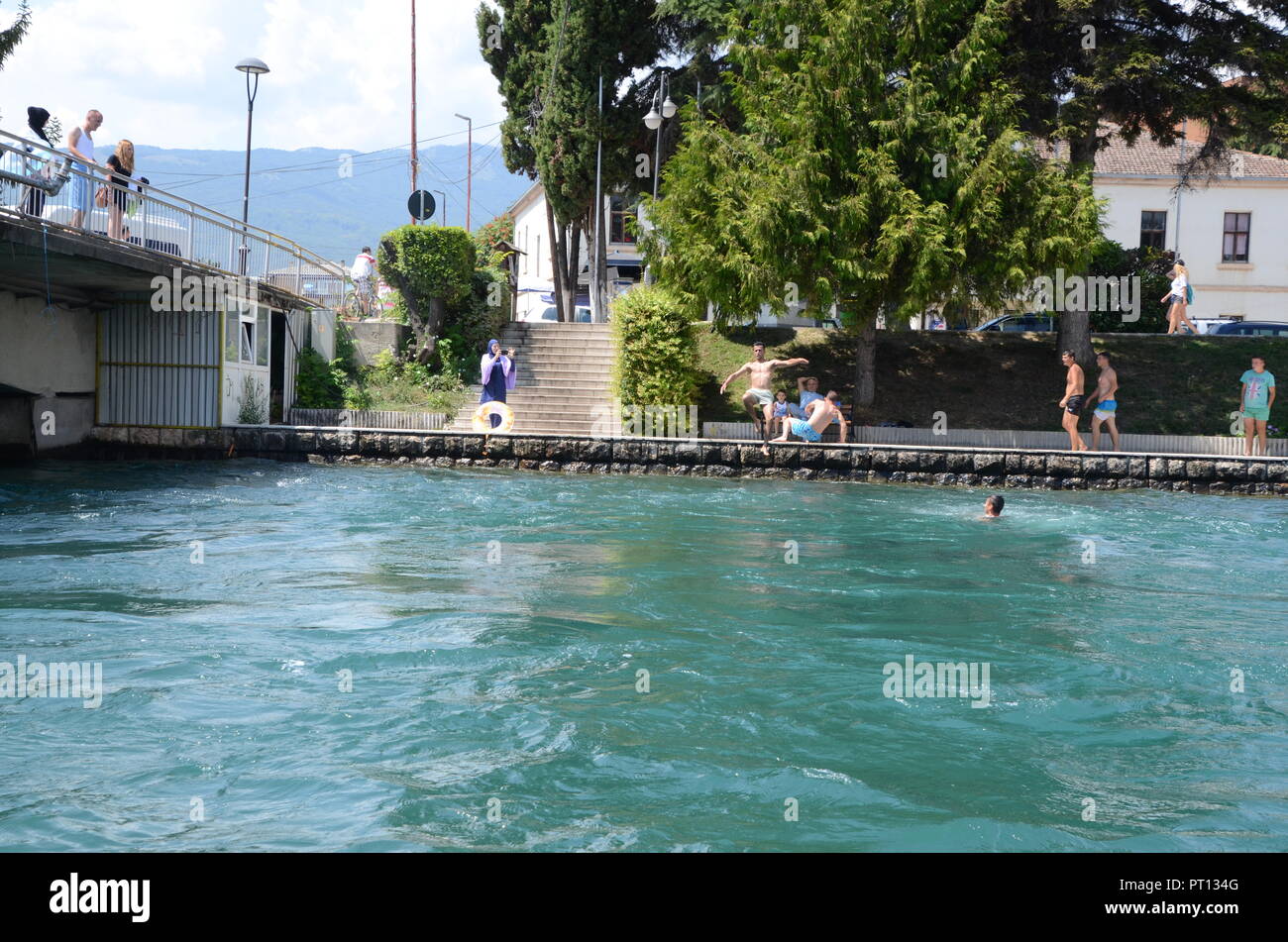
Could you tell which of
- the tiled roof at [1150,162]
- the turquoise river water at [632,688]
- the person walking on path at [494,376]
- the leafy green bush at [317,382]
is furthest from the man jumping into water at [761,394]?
the tiled roof at [1150,162]

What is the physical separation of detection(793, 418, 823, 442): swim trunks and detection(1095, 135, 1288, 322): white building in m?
27.5

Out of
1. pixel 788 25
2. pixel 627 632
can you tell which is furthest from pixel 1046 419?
pixel 627 632

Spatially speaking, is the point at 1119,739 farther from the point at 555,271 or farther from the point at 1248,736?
the point at 555,271

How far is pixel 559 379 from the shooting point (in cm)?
2823

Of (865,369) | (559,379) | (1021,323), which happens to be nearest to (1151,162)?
(1021,323)

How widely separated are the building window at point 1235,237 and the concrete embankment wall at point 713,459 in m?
28.4

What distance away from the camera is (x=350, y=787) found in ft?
20.3

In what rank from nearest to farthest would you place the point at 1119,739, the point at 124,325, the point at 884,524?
1. the point at 1119,739
2. the point at 884,524
3. the point at 124,325

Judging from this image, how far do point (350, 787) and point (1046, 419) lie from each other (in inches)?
872

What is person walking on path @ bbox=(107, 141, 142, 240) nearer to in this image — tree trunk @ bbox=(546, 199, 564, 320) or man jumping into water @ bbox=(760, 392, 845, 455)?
man jumping into water @ bbox=(760, 392, 845, 455)

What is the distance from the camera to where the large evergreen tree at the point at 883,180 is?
947 inches

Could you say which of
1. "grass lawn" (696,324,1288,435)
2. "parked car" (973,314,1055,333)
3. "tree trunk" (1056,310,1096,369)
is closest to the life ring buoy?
"grass lawn" (696,324,1288,435)

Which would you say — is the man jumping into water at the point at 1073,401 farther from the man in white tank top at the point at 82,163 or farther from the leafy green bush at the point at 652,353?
the man in white tank top at the point at 82,163

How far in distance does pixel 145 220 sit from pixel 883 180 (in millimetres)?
13710
